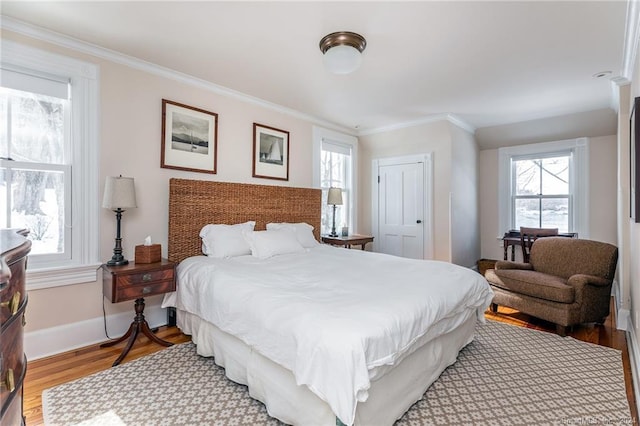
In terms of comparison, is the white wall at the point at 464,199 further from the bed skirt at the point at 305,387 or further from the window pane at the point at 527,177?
the bed skirt at the point at 305,387

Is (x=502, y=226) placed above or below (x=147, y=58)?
below

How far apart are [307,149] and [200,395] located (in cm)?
343

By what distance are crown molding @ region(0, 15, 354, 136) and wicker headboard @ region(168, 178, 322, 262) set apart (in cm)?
106

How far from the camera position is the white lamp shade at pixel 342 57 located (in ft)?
8.00

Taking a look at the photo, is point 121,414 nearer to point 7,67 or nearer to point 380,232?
point 7,67

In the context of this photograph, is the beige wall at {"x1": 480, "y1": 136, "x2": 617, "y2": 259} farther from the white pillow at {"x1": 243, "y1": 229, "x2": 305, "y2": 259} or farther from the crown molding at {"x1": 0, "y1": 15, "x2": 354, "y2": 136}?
the crown molding at {"x1": 0, "y1": 15, "x2": 354, "y2": 136}

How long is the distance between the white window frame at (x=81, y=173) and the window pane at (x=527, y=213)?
599cm

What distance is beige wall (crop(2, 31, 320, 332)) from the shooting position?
253cm

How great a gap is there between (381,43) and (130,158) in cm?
248

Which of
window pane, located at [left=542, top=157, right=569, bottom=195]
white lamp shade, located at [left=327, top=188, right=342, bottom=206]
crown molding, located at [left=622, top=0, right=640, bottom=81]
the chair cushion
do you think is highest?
crown molding, located at [left=622, top=0, right=640, bottom=81]

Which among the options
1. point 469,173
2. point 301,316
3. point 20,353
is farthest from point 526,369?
point 469,173

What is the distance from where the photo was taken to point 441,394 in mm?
1984

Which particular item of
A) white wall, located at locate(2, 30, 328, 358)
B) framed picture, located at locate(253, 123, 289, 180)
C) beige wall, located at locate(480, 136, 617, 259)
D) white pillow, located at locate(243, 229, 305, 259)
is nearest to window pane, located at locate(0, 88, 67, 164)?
white wall, located at locate(2, 30, 328, 358)

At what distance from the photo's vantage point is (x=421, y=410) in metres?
1.82
